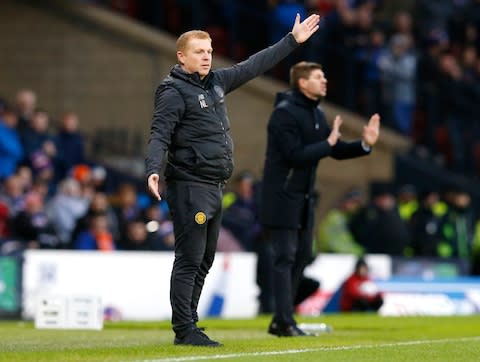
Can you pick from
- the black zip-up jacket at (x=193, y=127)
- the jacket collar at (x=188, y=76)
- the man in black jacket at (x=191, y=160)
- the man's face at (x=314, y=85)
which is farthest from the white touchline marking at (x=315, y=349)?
the man's face at (x=314, y=85)

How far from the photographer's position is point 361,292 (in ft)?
63.2

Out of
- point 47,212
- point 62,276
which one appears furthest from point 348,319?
point 47,212

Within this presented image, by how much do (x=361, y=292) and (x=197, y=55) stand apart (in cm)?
936

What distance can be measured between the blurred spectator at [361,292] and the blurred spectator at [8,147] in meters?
4.99

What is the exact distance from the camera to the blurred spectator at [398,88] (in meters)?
27.3

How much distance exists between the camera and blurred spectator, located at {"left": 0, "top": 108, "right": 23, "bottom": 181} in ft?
67.8

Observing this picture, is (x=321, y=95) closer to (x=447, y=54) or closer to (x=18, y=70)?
(x=18, y=70)

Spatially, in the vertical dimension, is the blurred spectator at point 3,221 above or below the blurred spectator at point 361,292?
above

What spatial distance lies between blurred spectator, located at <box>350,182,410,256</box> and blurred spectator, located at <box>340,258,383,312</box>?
3.60m

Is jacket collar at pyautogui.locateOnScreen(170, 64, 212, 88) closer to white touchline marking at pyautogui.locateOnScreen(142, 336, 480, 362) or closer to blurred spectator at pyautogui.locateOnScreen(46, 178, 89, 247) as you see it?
white touchline marking at pyautogui.locateOnScreen(142, 336, 480, 362)

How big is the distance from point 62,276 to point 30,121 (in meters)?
3.80

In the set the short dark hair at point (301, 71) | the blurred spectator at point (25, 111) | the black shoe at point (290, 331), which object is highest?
the blurred spectator at point (25, 111)

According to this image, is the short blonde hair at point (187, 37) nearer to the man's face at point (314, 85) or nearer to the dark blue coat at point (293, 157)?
the dark blue coat at point (293, 157)

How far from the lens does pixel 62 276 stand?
18.4 meters
